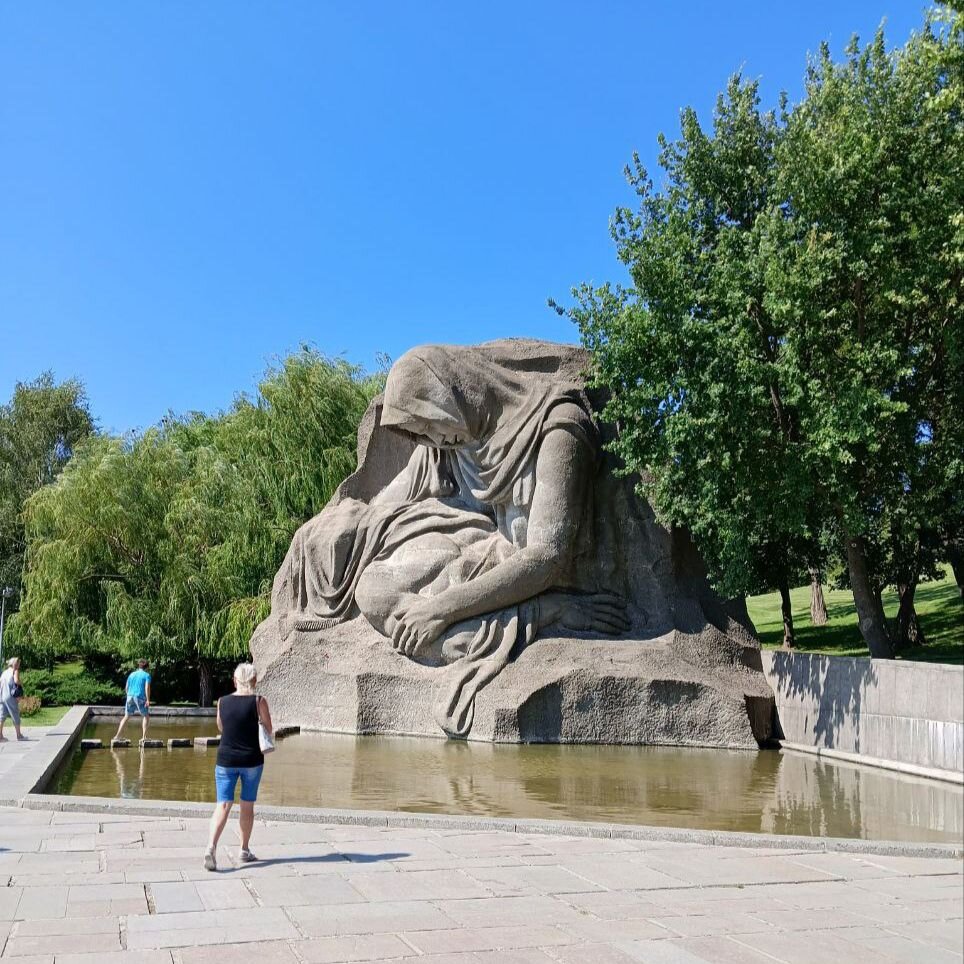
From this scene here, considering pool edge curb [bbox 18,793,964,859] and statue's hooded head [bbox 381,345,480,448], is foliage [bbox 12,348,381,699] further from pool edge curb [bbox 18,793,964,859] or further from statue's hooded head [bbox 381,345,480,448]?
pool edge curb [bbox 18,793,964,859]

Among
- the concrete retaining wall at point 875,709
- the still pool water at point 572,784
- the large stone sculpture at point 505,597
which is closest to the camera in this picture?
the still pool water at point 572,784

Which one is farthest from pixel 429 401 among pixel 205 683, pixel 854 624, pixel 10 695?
pixel 854 624

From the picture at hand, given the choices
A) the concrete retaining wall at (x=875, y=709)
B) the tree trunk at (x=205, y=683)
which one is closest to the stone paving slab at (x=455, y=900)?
the concrete retaining wall at (x=875, y=709)

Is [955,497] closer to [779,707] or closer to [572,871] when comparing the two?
[779,707]

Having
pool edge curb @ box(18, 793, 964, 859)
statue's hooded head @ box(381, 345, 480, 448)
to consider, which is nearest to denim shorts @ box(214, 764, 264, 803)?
Result: pool edge curb @ box(18, 793, 964, 859)

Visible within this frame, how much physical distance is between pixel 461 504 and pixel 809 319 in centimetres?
651

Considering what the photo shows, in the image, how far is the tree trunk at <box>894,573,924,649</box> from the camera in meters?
23.6

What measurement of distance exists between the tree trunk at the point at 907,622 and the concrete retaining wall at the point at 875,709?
350 inches

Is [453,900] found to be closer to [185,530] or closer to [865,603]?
[865,603]

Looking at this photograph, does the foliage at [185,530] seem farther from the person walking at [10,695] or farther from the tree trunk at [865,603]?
the tree trunk at [865,603]

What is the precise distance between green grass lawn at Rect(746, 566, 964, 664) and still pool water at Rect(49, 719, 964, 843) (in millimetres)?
10197

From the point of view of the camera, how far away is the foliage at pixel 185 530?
84.9ft

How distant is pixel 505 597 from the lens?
15828mm

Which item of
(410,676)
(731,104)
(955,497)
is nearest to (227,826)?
(410,676)
